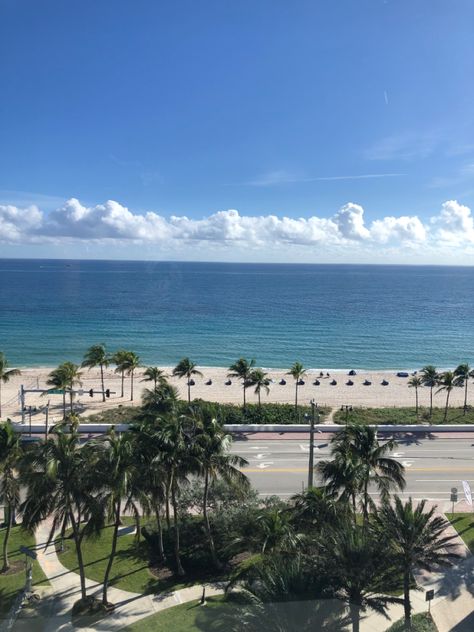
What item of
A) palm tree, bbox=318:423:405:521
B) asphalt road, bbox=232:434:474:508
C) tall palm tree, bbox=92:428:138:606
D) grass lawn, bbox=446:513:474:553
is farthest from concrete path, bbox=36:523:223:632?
grass lawn, bbox=446:513:474:553

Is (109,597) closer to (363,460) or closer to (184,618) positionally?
(184,618)

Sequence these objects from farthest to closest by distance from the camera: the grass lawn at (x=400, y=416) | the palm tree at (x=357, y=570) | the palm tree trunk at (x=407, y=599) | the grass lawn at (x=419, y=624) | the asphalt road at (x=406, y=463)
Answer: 1. the grass lawn at (x=400, y=416)
2. the asphalt road at (x=406, y=463)
3. the grass lawn at (x=419, y=624)
4. the palm tree trunk at (x=407, y=599)
5. the palm tree at (x=357, y=570)

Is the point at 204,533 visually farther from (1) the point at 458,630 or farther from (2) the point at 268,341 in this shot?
(2) the point at 268,341

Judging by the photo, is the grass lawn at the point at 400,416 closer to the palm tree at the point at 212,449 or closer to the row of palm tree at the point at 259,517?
the row of palm tree at the point at 259,517

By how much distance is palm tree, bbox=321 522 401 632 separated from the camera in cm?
1352

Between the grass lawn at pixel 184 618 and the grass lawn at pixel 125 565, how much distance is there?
1463mm

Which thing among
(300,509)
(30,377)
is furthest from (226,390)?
(300,509)

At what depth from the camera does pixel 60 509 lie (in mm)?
15609

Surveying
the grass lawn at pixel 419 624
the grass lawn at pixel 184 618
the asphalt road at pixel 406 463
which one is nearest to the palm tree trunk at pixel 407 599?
the grass lawn at pixel 419 624

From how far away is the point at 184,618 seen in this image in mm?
15875

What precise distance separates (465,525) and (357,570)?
39.8ft

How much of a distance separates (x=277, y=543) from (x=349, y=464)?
3.98 meters

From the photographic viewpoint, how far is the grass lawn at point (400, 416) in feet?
130

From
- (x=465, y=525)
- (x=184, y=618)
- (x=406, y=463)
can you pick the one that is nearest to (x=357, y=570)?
(x=184, y=618)
